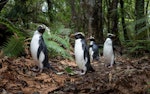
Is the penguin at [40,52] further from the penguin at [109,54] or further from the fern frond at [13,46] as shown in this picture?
the penguin at [109,54]

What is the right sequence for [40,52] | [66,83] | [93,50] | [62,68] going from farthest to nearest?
[93,50] → [62,68] → [40,52] → [66,83]

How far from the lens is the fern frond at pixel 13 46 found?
625cm

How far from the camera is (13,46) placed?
249 inches

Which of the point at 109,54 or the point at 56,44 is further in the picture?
the point at 109,54

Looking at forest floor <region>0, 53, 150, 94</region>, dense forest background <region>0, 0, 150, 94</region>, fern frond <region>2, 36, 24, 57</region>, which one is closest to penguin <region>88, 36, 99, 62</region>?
dense forest background <region>0, 0, 150, 94</region>

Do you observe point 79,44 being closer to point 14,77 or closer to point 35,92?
point 14,77

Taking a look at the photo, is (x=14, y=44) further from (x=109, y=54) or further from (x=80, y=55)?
(x=109, y=54)

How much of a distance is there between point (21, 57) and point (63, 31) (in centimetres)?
210

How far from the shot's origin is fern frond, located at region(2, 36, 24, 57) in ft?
20.5

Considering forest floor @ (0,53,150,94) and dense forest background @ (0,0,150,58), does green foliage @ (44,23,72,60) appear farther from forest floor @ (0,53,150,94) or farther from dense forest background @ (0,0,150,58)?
forest floor @ (0,53,150,94)

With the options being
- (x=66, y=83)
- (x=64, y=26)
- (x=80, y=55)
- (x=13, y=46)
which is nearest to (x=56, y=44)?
(x=80, y=55)

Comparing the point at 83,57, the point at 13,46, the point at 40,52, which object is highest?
the point at 13,46

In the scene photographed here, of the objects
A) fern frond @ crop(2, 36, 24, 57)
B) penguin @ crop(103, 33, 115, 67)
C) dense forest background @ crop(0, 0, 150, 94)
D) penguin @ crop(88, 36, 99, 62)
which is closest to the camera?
dense forest background @ crop(0, 0, 150, 94)

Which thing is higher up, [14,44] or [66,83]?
[14,44]
